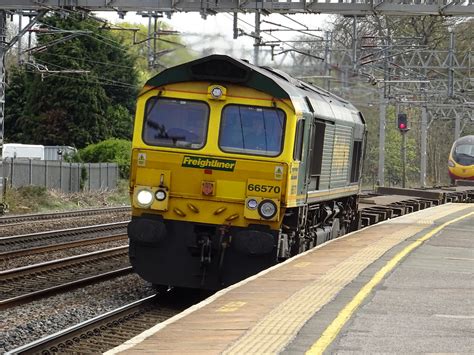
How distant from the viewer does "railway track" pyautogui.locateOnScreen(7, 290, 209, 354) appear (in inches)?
399

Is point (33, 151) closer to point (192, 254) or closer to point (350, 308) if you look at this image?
point (192, 254)

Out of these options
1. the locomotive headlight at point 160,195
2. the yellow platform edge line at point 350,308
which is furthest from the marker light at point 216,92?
the yellow platform edge line at point 350,308

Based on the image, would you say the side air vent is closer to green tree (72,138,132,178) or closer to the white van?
green tree (72,138,132,178)

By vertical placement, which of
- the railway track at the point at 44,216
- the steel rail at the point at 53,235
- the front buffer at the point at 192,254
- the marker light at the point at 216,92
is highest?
the marker light at the point at 216,92

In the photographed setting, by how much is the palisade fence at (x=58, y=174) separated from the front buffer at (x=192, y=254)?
25867 mm

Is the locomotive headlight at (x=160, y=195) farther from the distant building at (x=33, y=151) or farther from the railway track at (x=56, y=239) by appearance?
the distant building at (x=33, y=151)

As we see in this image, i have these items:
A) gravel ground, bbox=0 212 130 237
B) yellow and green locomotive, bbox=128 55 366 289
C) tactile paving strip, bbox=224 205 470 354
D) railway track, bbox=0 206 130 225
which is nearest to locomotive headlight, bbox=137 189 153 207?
yellow and green locomotive, bbox=128 55 366 289

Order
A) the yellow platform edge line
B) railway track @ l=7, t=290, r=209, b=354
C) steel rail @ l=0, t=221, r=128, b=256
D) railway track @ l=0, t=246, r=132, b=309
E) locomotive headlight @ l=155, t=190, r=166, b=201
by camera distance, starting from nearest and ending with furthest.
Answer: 1. the yellow platform edge line
2. railway track @ l=7, t=290, r=209, b=354
3. locomotive headlight @ l=155, t=190, r=166, b=201
4. railway track @ l=0, t=246, r=132, b=309
5. steel rail @ l=0, t=221, r=128, b=256

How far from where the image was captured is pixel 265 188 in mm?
13406

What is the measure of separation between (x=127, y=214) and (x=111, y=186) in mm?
12855

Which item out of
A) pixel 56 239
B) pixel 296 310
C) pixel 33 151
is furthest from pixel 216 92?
pixel 33 151

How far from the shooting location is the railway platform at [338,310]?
26.1 ft

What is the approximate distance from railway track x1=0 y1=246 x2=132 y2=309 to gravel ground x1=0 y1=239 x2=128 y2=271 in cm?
67

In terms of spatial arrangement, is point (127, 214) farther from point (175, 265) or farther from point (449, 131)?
point (449, 131)
